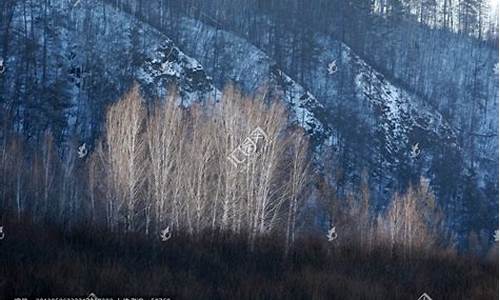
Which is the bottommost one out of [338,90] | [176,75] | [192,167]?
[192,167]

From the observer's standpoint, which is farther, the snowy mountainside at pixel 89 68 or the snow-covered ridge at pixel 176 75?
the snow-covered ridge at pixel 176 75

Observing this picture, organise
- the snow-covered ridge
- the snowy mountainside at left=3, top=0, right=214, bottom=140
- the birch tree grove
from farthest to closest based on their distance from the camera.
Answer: the snow-covered ridge → the snowy mountainside at left=3, top=0, right=214, bottom=140 → the birch tree grove

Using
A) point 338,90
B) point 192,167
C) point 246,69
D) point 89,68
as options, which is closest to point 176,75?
point 89,68

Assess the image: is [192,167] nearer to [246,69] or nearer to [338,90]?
[246,69]

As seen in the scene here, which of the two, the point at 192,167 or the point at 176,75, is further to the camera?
the point at 176,75

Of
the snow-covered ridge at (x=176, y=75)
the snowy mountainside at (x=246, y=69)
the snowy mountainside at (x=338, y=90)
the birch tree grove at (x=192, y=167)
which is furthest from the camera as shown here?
the snowy mountainside at (x=338, y=90)

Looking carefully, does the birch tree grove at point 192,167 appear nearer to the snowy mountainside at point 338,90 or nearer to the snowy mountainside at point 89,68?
the snowy mountainside at point 89,68

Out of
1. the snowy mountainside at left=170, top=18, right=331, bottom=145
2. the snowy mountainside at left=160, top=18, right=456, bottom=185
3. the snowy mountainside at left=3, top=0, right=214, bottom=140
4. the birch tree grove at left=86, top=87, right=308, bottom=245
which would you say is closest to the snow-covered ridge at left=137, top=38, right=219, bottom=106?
the snowy mountainside at left=3, top=0, right=214, bottom=140

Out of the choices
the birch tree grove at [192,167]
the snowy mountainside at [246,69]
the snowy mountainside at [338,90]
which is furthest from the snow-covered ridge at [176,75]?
the birch tree grove at [192,167]

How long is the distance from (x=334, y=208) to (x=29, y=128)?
22.3 meters

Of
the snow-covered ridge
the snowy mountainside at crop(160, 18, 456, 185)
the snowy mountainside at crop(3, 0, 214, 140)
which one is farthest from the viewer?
the snowy mountainside at crop(160, 18, 456, 185)

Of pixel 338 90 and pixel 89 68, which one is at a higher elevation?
pixel 338 90

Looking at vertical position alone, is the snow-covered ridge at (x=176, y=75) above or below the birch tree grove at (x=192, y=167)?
above

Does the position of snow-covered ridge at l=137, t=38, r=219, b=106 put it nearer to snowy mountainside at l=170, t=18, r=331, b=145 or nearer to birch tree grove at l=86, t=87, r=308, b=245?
snowy mountainside at l=170, t=18, r=331, b=145
